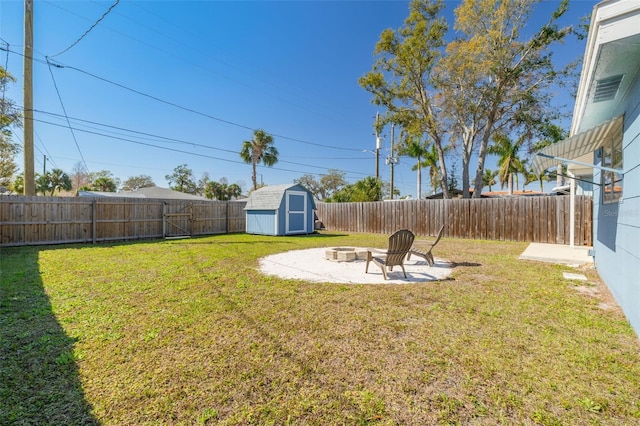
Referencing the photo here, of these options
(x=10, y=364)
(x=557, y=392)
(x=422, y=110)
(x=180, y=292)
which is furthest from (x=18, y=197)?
(x=422, y=110)

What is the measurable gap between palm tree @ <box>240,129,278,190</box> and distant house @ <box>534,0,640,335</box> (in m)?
22.0

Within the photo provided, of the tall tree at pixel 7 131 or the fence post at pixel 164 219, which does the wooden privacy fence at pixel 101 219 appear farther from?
the tall tree at pixel 7 131

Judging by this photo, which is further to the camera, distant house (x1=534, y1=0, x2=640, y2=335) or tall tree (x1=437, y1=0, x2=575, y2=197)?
tall tree (x1=437, y1=0, x2=575, y2=197)

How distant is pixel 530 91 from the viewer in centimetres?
1433

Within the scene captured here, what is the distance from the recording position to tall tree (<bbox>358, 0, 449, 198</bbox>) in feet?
50.7

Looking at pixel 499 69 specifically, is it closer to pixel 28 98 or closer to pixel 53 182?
pixel 28 98

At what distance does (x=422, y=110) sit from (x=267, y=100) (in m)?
11.8

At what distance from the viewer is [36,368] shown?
227 cm

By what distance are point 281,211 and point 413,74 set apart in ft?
36.4

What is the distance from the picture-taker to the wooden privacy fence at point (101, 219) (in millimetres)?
9414

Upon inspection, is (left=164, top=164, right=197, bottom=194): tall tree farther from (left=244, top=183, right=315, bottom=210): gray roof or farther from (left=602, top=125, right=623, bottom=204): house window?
(left=602, top=125, right=623, bottom=204): house window

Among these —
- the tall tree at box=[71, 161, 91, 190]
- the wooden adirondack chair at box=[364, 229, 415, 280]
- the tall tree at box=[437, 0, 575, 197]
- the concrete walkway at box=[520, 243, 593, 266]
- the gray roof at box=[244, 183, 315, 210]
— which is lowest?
the concrete walkway at box=[520, 243, 593, 266]

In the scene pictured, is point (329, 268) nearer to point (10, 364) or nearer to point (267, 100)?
point (10, 364)

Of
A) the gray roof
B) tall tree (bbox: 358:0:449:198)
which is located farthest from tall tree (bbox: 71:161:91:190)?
tall tree (bbox: 358:0:449:198)
